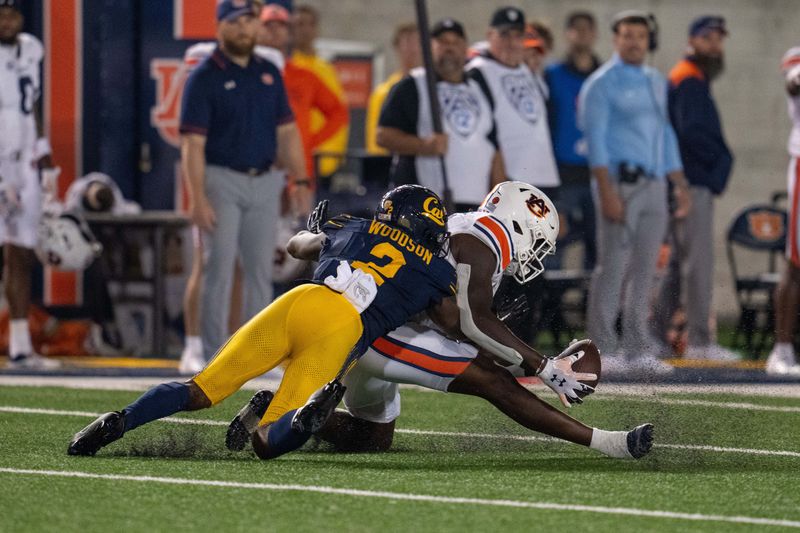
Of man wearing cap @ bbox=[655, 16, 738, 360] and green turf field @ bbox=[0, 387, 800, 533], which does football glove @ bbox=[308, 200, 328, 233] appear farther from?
man wearing cap @ bbox=[655, 16, 738, 360]

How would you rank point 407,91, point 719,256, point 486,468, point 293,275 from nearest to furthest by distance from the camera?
point 486,468 < point 407,91 < point 293,275 < point 719,256

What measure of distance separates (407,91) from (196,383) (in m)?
4.28

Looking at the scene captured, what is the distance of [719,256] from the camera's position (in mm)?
18516

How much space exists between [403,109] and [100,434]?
448 cm

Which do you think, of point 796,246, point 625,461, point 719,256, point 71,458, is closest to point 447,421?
point 625,461

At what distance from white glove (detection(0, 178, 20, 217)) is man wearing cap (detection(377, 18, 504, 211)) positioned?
2.32 metres

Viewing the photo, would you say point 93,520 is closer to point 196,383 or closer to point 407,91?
point 196,383

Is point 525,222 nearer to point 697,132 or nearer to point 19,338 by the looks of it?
point 19,338

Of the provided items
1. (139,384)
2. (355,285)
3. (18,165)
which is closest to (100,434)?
(355,285)

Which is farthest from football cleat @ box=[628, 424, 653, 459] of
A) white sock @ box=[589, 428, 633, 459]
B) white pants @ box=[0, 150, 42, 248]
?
white pants @ box=[0, 150, 42, 248]

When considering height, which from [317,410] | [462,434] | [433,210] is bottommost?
[462,434]

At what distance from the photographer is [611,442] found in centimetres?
626

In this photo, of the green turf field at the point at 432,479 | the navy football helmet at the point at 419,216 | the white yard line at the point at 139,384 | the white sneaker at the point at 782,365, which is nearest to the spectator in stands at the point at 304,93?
the white yard line at the point at 139,384

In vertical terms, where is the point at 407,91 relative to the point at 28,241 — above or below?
above
